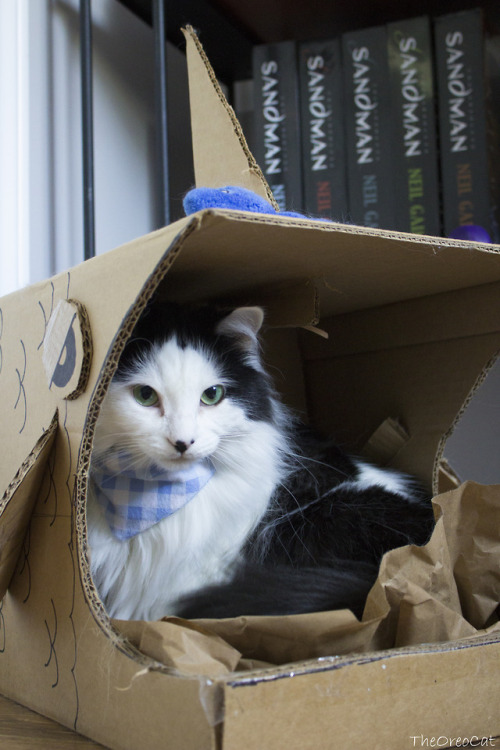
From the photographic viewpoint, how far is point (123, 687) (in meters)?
A: 0.68

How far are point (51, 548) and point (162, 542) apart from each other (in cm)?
18

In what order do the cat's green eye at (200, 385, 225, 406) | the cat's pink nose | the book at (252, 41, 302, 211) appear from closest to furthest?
the cat's pink nose < the cat's green eye at (200, 385, 225, 406) < the book at (252, 41, 302, 211)

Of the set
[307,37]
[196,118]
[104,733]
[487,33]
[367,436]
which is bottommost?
[104,733]

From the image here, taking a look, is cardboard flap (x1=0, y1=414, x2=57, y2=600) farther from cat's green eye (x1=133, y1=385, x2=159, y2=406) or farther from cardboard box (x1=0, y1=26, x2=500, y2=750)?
cat's green eye (x1=133, y1=385, x2=159, y2=406)

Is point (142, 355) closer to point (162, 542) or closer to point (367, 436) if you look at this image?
point (162, 542)

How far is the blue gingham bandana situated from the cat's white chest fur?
2cm

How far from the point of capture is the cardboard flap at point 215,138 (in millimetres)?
1208

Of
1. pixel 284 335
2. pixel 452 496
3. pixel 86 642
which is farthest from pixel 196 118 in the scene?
pixel 86 642

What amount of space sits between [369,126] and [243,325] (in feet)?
2.88

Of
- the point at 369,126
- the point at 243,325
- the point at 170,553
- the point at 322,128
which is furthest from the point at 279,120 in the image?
the point at 170,553

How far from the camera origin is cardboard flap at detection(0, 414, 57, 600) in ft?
2.59

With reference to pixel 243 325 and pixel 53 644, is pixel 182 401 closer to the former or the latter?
pixel 243 325

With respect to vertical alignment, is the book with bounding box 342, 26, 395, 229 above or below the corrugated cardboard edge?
above

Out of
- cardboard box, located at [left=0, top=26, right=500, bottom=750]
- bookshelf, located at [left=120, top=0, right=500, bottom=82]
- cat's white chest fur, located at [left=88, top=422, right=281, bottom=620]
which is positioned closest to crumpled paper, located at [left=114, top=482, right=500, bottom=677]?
cardboard box, located at [left=0, top=26, right=500, bottom=750]
